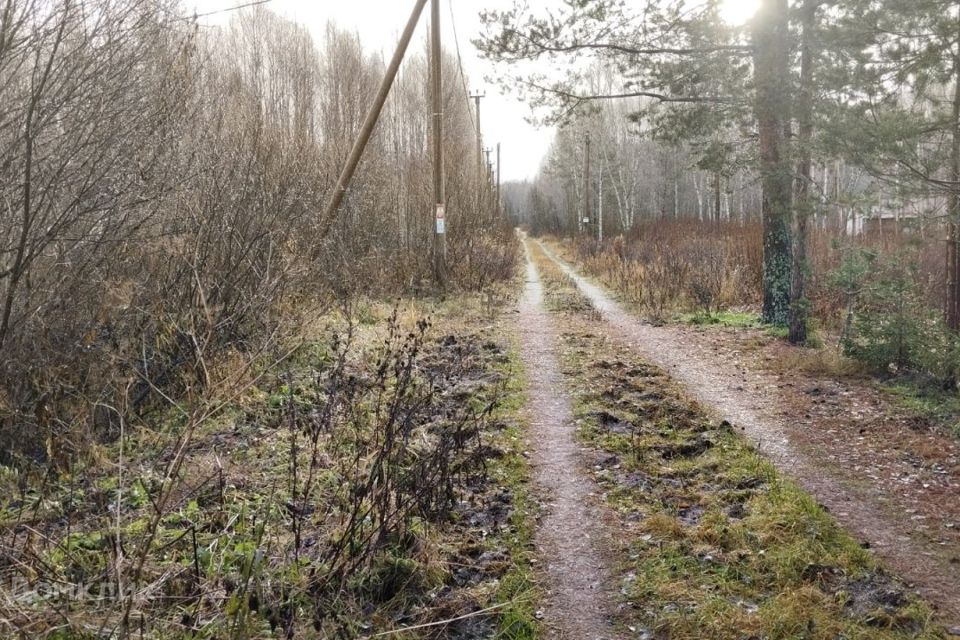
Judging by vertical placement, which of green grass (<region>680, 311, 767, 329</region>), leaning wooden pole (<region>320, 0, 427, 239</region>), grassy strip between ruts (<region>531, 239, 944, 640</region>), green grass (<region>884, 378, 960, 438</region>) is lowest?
grassy strip between ruts (<region>531, 239, 944, 640</region>)

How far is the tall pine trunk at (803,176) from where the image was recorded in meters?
7.34

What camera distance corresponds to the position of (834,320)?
33.9 ft

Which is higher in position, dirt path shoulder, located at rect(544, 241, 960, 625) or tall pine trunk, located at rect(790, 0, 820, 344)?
tall pine trunk, located at rect(790, 0, 820, 344)

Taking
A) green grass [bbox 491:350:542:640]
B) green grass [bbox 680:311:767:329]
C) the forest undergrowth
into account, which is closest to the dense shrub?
the forest undergrowth

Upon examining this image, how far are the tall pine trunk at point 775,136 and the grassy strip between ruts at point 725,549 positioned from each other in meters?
3.69

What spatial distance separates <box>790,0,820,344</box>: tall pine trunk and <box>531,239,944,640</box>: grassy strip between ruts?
10.9ft

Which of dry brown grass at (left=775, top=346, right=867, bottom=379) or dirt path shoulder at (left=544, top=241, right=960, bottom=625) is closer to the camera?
dirt path shoulder at (left=544, top=241, right=960, bottom=625)

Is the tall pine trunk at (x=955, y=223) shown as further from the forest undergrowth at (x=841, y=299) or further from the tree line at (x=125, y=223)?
the tree line at (x=125, y=223)

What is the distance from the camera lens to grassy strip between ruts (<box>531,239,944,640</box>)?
10.1 feet

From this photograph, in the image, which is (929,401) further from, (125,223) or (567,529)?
(125,223)

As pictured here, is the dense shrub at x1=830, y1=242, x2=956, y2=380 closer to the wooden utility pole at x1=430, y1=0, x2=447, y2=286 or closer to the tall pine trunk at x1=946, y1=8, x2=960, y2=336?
the tall pine trunk at x1=946, y1=8, x2=960, y2=336

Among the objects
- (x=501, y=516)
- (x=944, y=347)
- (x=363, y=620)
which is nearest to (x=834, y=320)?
(x=944, y=347)

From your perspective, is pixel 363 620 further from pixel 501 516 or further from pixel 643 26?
pixel 643 26

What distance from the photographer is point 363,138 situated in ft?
31.9
